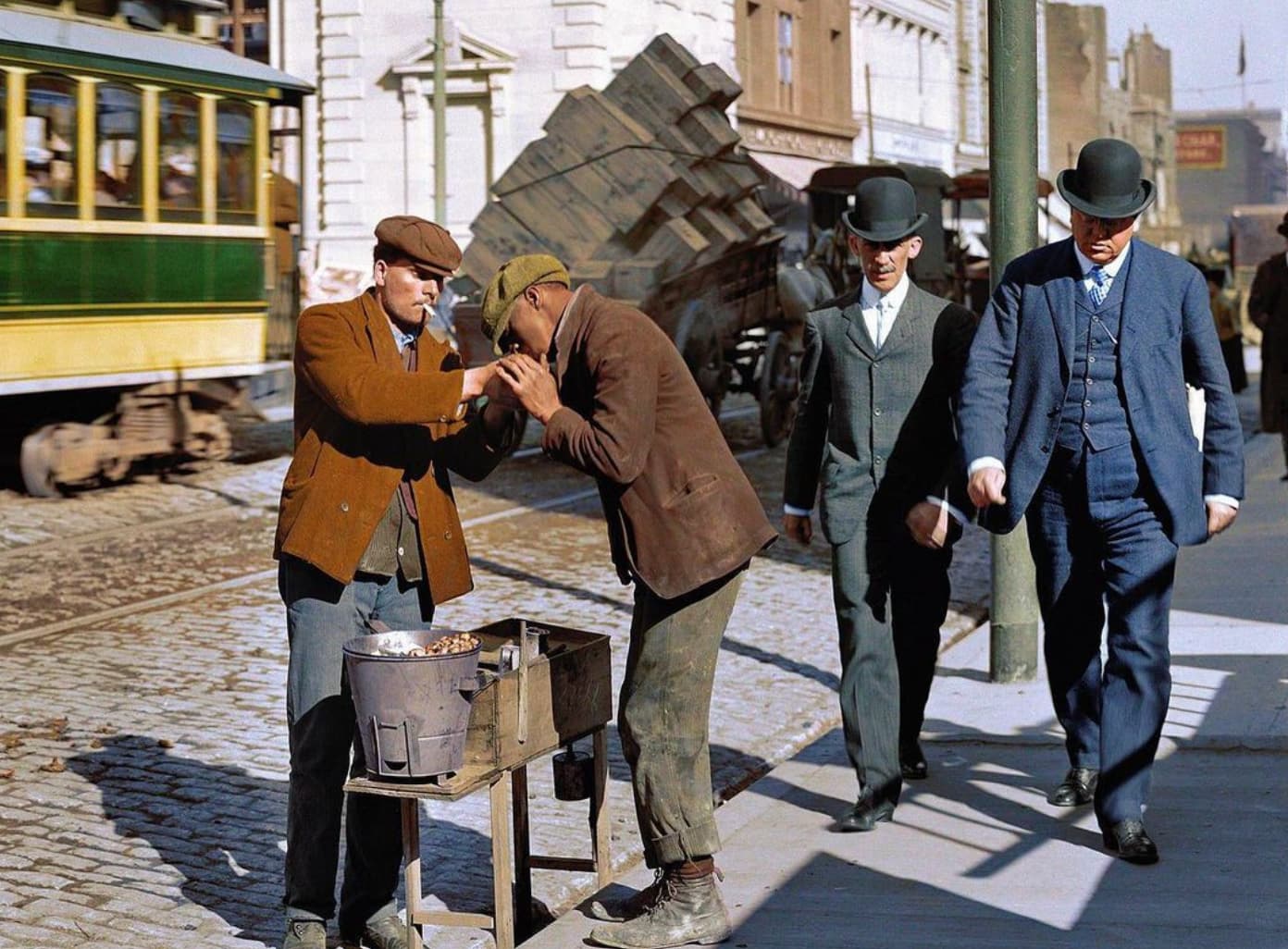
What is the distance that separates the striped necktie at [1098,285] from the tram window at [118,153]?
458 inches

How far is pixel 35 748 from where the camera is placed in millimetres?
7668

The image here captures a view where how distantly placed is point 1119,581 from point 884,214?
4.52 feet

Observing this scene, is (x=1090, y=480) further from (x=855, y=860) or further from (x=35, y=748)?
(x=35, y=748)

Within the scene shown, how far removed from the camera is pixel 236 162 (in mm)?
17875

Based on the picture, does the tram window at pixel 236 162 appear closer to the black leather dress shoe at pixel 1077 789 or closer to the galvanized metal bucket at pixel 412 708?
the black leather dress shoe at pixel 1077 789

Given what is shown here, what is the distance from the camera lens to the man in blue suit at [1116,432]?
19.0ft

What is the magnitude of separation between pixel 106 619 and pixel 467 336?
7712mm

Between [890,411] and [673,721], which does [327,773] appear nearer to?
[673,721]

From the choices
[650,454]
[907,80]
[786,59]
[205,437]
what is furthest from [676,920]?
[907,80]

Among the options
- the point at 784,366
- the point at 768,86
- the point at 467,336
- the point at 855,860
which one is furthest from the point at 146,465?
the point at 768,86

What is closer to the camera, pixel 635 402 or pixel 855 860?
pixel 635 402

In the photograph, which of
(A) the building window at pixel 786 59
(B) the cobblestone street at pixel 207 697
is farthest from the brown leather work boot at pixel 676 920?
(A) the building window at pixel 786 59

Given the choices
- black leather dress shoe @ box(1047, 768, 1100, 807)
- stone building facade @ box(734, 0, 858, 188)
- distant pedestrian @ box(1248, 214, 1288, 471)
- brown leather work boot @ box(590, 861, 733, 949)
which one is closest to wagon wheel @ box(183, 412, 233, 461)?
distant pedestrian @ box(1248, 214, 1288, 471)

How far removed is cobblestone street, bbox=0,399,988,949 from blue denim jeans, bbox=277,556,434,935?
32 cm
